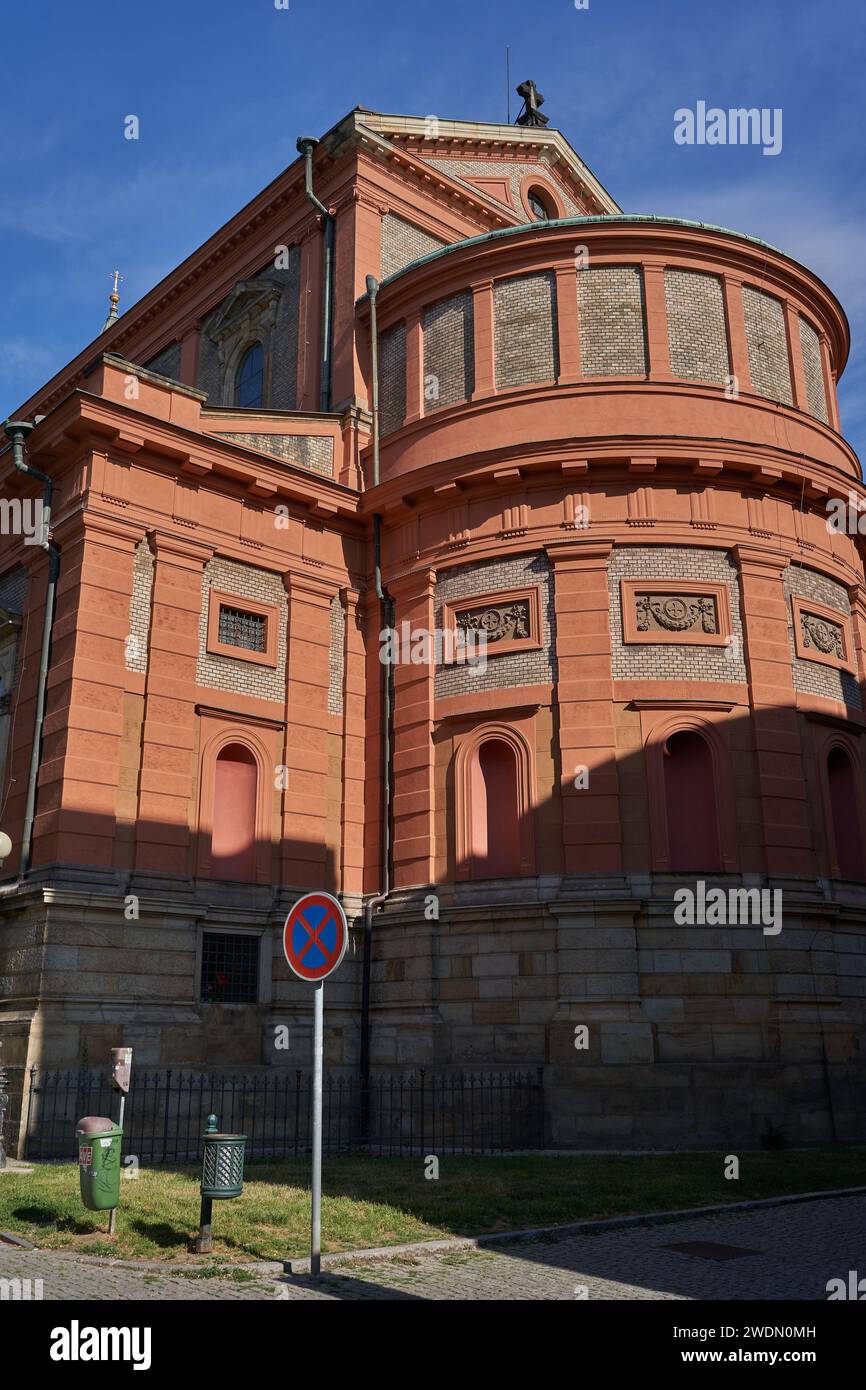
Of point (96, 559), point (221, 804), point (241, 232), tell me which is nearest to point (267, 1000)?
point (221, 804)

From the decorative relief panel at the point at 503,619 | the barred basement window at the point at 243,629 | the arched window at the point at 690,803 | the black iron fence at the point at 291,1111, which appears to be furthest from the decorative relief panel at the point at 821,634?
the barred basement window at the point at 243,629

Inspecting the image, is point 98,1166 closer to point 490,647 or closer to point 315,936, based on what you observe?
point 315,936

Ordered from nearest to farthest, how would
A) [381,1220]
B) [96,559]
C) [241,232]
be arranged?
[381,1220]
[96,559]
[241,232]

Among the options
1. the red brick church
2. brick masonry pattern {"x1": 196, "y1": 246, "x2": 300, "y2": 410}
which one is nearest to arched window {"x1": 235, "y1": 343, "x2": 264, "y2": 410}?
brick masonry pattern {"x1": 196, "y1": 246, "x2": 300, "y2": 410}

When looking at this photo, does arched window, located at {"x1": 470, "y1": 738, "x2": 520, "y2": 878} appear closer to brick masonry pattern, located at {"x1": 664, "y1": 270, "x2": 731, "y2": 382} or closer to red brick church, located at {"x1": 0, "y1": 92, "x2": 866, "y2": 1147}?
red brick church, located at {"x1": 0, "y1": 92, "x2": 866, "y2": 1147}

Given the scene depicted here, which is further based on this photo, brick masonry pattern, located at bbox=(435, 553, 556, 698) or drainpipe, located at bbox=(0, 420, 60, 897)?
brick masonry pattern, located at bbox=(435, 553, 556, 698)

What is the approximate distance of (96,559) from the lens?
19.5 meters

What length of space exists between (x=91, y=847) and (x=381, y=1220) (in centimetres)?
928

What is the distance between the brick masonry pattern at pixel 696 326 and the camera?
22141 mm

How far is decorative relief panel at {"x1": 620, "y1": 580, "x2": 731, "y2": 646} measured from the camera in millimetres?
20375

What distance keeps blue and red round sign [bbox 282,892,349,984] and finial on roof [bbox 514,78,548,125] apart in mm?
31360

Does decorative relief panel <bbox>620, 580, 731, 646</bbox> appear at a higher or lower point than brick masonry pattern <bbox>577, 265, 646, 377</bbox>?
lower

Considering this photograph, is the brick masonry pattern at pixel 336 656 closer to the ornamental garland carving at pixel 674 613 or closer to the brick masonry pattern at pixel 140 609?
the brick masonry pattern at pixel 140 609

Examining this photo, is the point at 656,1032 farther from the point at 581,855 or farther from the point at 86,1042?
the point at 86,1042
